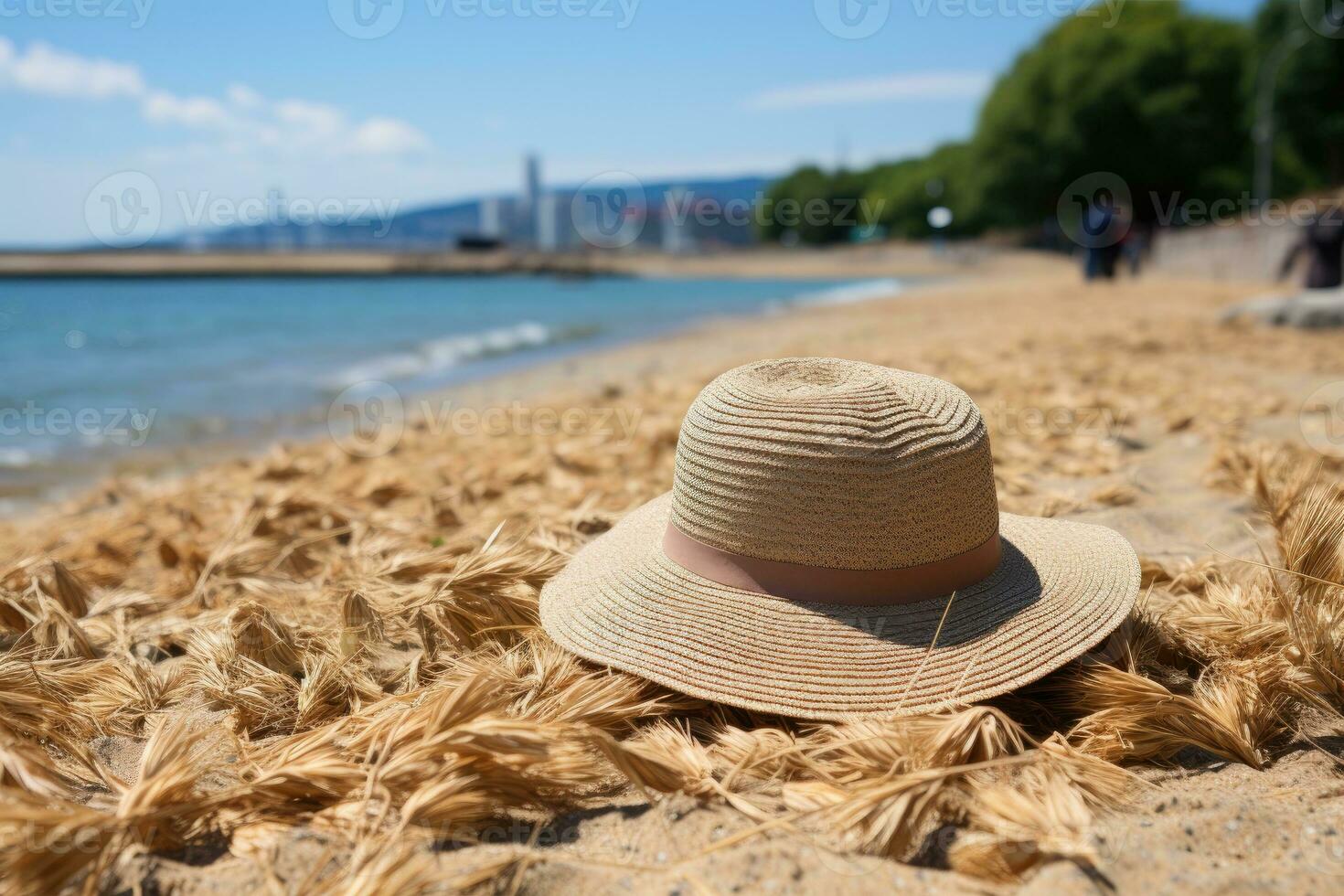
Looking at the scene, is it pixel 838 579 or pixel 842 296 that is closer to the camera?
pixel 838 579

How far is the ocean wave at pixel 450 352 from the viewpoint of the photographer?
1284 centimetres

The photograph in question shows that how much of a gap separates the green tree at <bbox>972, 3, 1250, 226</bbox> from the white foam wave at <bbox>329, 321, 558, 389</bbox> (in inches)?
1285

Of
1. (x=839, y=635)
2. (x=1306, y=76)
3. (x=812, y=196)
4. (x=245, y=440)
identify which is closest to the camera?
(x=839, y=635)

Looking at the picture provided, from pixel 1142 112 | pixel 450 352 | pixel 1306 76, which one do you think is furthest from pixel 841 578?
pixel 1142 112

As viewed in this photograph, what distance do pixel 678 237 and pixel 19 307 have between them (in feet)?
231

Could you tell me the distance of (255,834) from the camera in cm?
156

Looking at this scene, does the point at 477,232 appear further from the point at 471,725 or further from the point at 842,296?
the point at 471,725

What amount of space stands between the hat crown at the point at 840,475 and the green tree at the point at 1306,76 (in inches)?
1394

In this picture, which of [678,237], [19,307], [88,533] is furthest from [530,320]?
[678,237]

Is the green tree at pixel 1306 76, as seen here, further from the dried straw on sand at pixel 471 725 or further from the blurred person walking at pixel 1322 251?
the dried straw on sand at pixel 471 725

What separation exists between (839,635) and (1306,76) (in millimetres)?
39088

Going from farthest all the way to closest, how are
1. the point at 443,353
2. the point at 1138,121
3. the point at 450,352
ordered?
the point at 1138,121 < the point at 450,352 < the point at 443,353

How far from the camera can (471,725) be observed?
5.36 ft

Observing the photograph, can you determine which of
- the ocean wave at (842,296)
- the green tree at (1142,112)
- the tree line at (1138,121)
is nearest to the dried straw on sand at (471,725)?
the ocean wave at (842,296)
